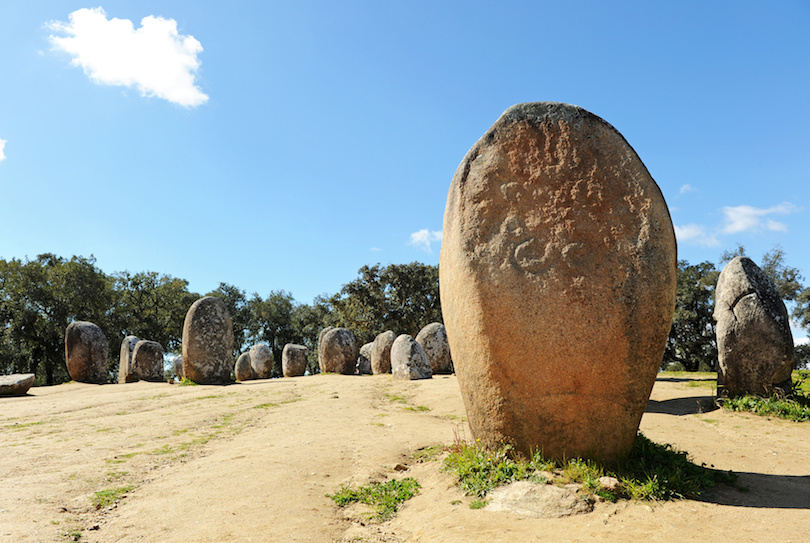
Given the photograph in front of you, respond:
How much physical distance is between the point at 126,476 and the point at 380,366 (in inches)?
614

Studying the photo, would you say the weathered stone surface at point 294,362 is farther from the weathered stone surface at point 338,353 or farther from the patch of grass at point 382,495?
the patch of grass at point 382,495

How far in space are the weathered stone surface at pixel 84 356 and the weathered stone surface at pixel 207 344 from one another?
5.85 metres

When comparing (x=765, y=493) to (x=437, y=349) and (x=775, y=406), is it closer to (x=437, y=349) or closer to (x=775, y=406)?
(x=775, y=406)

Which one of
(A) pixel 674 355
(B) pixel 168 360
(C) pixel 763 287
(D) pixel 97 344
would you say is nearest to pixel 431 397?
(C) pixel 763 287

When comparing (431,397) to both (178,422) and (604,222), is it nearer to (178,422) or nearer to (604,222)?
(178,422)

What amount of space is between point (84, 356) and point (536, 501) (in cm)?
2020

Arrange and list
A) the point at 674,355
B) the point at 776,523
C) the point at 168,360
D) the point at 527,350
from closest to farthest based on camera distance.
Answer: the point at 776,523, the point at 527,350, the point at 674,355, the point at 168,360

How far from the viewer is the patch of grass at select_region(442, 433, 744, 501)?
3971 mm

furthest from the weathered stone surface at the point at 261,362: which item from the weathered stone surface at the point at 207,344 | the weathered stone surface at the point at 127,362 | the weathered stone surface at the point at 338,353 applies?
the weathered stone surface at the point at 207,344

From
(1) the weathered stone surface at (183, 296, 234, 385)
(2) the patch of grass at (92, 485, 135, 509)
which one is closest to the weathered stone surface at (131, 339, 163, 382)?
(1) the weathered stone surface at (183, 296, 234, 385)

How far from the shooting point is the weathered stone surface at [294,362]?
77.7 feet

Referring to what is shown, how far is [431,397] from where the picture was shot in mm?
10953

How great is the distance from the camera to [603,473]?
428 cm

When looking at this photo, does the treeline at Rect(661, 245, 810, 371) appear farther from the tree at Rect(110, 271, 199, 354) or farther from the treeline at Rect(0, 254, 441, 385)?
the tree at Rect(110, 271, 199, 354)
